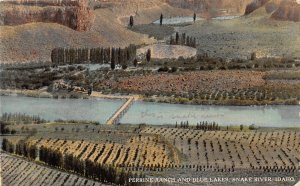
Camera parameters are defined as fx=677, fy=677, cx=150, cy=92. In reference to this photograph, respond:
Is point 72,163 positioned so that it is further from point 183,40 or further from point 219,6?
point 219,6

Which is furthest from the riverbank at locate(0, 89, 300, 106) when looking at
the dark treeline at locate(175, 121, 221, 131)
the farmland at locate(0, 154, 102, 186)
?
the farmland at locate(0, 154, 102, 186)

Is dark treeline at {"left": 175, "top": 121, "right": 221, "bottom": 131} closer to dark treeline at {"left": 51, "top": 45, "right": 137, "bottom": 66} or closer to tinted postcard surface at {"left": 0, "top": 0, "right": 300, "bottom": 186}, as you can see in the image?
tinted postcard surface at {"left": 0, "top": 0, "right": 300, "bottom": 186}

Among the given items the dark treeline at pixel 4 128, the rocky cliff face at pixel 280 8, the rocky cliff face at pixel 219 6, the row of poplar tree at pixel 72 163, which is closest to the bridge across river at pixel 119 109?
the row of poplar tree at pixel 72 163

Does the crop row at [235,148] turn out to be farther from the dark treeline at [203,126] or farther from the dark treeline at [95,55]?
the dark treeline at [95,55]

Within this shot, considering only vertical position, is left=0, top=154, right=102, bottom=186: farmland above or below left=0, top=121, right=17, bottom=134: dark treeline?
below

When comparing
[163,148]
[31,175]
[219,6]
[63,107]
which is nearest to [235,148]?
[163,148]

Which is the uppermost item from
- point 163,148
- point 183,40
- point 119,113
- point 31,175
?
point 183,40
